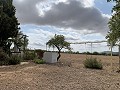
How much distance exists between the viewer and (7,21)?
76.6ft

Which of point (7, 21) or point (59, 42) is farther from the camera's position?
point (59, 42)

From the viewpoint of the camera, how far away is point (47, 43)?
2869cm

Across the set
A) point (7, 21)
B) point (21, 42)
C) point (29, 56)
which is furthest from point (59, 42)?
point (21, 42)

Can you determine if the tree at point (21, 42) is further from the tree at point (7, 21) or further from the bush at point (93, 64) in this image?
the bush at point (93, 64)

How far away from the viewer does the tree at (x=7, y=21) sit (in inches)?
913

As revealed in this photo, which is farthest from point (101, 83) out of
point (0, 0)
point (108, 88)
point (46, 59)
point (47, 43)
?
point (47, 43)

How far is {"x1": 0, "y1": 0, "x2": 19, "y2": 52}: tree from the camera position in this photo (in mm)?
23194

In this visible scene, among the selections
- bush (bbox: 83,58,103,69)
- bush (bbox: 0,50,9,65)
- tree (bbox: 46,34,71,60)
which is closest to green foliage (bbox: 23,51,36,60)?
tree (bbox: 46,34,71,60)

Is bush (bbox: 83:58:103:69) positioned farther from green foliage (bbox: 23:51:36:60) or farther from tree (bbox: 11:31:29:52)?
tree (bbox: 11:31:29:52)

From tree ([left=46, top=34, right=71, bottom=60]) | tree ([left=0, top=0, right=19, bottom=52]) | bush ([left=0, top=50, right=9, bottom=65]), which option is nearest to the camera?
bush ([left=0, top=50, right=9, bottom=65])

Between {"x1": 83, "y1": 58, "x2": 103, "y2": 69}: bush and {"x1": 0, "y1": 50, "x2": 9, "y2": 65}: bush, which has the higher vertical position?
{"x1": 0, "y1": 50, "x2": 9, "y2": 65}: bush

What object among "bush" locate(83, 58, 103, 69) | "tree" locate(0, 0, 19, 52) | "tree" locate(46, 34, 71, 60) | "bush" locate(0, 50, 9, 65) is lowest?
"bush" locate(83, 58, 103, 69)

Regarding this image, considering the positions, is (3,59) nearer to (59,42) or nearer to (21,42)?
(59,42)

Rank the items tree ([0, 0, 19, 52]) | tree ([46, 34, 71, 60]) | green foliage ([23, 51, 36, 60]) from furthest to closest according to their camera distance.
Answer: green foliage ([23, 51, 36, 60]), tree ([46, 34, 71, 60]), tree ([0, 0, 19, 52])
